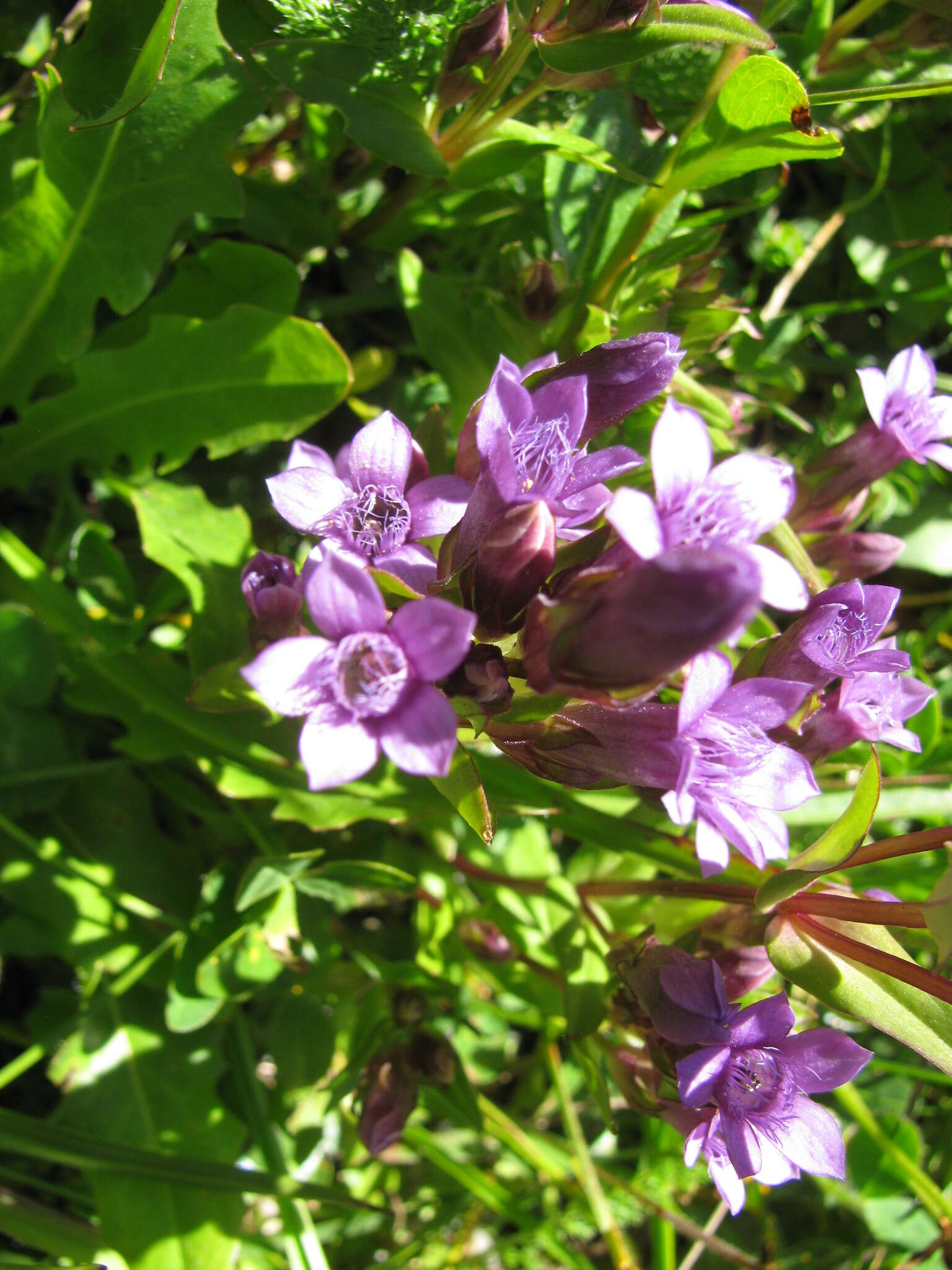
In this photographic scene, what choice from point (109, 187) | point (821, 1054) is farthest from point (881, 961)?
point (109, 187)

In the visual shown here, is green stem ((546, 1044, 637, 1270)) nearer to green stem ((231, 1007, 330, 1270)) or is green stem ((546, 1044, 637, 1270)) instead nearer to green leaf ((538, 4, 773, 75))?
green stem ((231, 1007, 330, 1270))

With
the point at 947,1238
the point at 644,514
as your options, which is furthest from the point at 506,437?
the point at 947,1238

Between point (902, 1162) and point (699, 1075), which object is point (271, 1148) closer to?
point (699, 1075)

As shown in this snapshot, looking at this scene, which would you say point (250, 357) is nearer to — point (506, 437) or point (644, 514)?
point (506, 437)

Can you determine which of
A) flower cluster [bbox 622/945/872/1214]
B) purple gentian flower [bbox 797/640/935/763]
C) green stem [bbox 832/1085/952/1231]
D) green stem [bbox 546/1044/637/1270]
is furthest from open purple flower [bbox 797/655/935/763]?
green stem [bbox 546/1044/637/1270]

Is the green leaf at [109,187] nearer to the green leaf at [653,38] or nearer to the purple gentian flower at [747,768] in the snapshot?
the green leaf at [653,38]

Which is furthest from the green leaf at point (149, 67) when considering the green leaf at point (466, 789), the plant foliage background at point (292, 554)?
the green leaf at point (466, 789)

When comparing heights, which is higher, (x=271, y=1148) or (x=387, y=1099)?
(x=387, y=1099)
